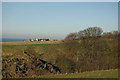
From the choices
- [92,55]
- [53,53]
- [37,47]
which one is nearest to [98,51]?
[92,55]

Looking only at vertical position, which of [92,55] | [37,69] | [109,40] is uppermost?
[109,40]

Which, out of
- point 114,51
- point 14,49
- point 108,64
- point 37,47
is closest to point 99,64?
point 108,64

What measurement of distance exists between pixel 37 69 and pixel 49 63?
417 cm

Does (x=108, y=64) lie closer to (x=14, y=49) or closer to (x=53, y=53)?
(x=53, y=53)

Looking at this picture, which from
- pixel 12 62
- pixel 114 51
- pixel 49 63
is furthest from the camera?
pixel 49 63

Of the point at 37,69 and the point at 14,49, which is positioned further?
the point at 14,49

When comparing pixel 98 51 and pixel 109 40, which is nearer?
pixel 109 40

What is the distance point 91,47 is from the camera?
88.3 feet

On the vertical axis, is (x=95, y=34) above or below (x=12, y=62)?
above

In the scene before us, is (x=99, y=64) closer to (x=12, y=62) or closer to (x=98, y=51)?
(x=98, y=51)

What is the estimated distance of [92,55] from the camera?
2708cm

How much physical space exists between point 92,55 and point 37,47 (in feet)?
31.6

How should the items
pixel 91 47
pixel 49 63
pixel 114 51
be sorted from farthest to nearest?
1. pixel 49 63
2. pixel 91 47
3. pixel 114 51

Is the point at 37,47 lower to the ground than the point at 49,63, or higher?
higher
